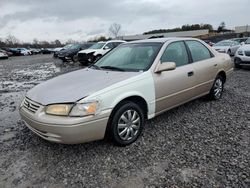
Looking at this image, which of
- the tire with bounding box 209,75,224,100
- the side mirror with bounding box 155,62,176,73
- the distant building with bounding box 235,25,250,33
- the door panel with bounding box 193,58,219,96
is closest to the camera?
the side mirror with bounding box 155,62,176,73

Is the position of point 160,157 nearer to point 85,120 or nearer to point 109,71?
point 85,120

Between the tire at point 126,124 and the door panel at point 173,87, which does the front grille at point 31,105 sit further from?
the door panel at point 173,87

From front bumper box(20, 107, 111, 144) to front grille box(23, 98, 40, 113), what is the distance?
0.09 metres

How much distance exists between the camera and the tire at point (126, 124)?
127 inches

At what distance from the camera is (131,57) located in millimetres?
4266

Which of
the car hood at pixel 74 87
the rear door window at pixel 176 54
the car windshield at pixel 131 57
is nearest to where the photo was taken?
the car hood at pixel 74 87

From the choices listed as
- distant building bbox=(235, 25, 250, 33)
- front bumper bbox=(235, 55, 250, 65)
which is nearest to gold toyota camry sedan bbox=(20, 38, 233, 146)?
front bumper bbox=(235, 55, 250, 65)

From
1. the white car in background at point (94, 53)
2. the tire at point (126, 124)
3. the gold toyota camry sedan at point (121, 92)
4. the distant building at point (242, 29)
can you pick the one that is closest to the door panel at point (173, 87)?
the gold toyota camry sedan at point (121, 92)

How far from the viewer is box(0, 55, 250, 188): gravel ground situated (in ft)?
8.85

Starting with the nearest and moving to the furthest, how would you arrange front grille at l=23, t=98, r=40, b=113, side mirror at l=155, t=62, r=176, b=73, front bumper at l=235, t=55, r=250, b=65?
front grille at l=23, t=98, r=40, b=113 → side mirror at l=155, t=62, r=176, b=73 → front bumper at l=235, t=55, r=250, b=65

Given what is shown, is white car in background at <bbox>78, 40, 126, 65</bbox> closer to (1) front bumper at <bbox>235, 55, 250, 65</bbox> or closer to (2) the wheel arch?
(1) front bumper at <bbox>235, 55, 250, 65</bbox>

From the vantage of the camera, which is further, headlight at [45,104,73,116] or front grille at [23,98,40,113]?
front grille at [23,98,40,113]

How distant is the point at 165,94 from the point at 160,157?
115cm

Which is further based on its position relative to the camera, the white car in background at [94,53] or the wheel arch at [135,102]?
the white car in background at [94,53]
